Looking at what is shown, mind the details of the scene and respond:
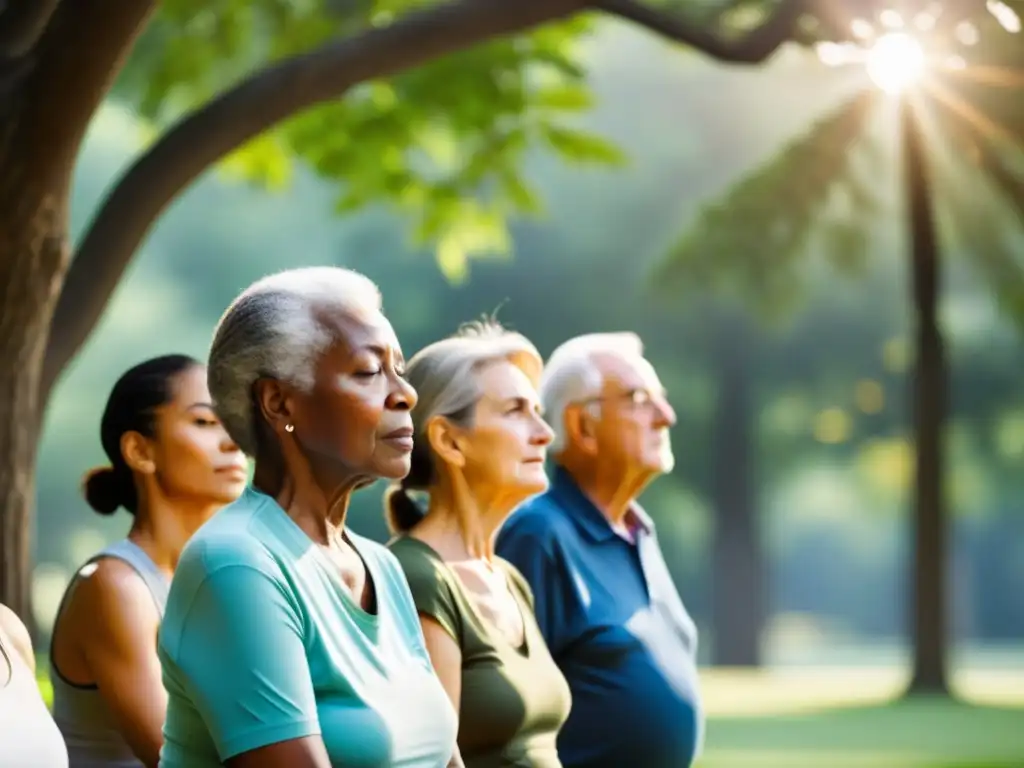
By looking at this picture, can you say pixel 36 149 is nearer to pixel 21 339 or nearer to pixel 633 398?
pixel 21 339

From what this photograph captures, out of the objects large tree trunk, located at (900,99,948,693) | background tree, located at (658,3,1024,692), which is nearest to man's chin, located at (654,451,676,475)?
background tree, located at (658,3,1024,692)

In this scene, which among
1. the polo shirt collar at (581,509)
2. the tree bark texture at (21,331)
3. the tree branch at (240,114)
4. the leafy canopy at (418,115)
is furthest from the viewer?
the leafy canopy at (418,115)

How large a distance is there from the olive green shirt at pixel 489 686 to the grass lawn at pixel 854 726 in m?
6.48

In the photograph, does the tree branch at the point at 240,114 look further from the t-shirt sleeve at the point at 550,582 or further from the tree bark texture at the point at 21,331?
the t-shirt sleeve at the point at 550,582

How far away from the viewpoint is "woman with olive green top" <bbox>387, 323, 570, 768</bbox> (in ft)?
15.0

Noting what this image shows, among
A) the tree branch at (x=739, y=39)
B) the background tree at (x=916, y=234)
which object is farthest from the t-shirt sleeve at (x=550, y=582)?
the background tree at (x=916, y=234)

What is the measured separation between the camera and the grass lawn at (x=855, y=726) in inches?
588

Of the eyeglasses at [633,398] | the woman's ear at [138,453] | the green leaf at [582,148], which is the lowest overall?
the woman's ear at [138,453]

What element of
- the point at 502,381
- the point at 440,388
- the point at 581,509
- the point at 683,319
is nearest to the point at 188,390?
the point at 440,388

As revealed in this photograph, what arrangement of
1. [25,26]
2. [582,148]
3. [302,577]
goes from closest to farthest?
[302,577]
[25,26]
[582,148]

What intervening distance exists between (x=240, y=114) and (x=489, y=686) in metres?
4.22

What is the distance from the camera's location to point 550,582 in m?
5.65

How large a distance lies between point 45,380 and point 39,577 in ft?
100

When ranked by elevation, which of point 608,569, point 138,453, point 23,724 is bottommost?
point 23,724
